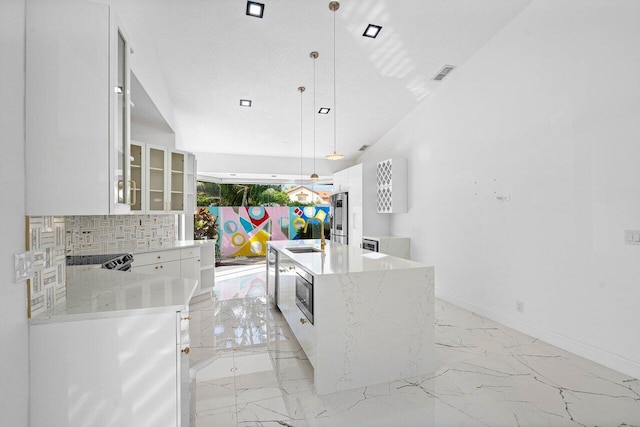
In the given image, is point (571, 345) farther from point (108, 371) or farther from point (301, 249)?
point (108, 371)

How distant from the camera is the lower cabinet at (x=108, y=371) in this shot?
53.4 inches

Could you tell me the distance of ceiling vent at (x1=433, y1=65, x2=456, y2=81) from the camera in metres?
4.17

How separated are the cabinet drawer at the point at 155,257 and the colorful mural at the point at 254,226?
4.64 metres

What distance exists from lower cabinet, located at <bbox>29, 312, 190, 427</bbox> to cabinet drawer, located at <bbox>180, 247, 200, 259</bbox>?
2899 millimetres

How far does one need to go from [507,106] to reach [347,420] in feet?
11.3

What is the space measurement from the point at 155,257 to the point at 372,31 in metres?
3.52

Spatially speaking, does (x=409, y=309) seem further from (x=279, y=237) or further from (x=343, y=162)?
(x=279, y=237)

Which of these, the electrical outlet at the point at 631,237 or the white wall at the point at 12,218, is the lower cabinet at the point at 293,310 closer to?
the white wall at the point at 12,218

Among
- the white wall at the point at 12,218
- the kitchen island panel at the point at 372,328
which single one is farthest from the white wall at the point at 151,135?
the kitchen island panel at the point at 372,328

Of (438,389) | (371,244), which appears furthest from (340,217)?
(438,389)

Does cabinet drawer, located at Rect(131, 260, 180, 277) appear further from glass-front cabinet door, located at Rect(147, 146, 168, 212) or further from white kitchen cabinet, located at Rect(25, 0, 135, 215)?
white kitchen cabinet, located at Rect(25, 0, 135, 215)

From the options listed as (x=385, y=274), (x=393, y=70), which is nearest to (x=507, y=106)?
(x=393, y=70)

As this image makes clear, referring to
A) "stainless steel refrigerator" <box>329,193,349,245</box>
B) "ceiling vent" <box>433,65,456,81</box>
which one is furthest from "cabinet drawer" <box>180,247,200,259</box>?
"ceiling vent" <box>433,65,456,81</box>

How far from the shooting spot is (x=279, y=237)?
949 centimetres
